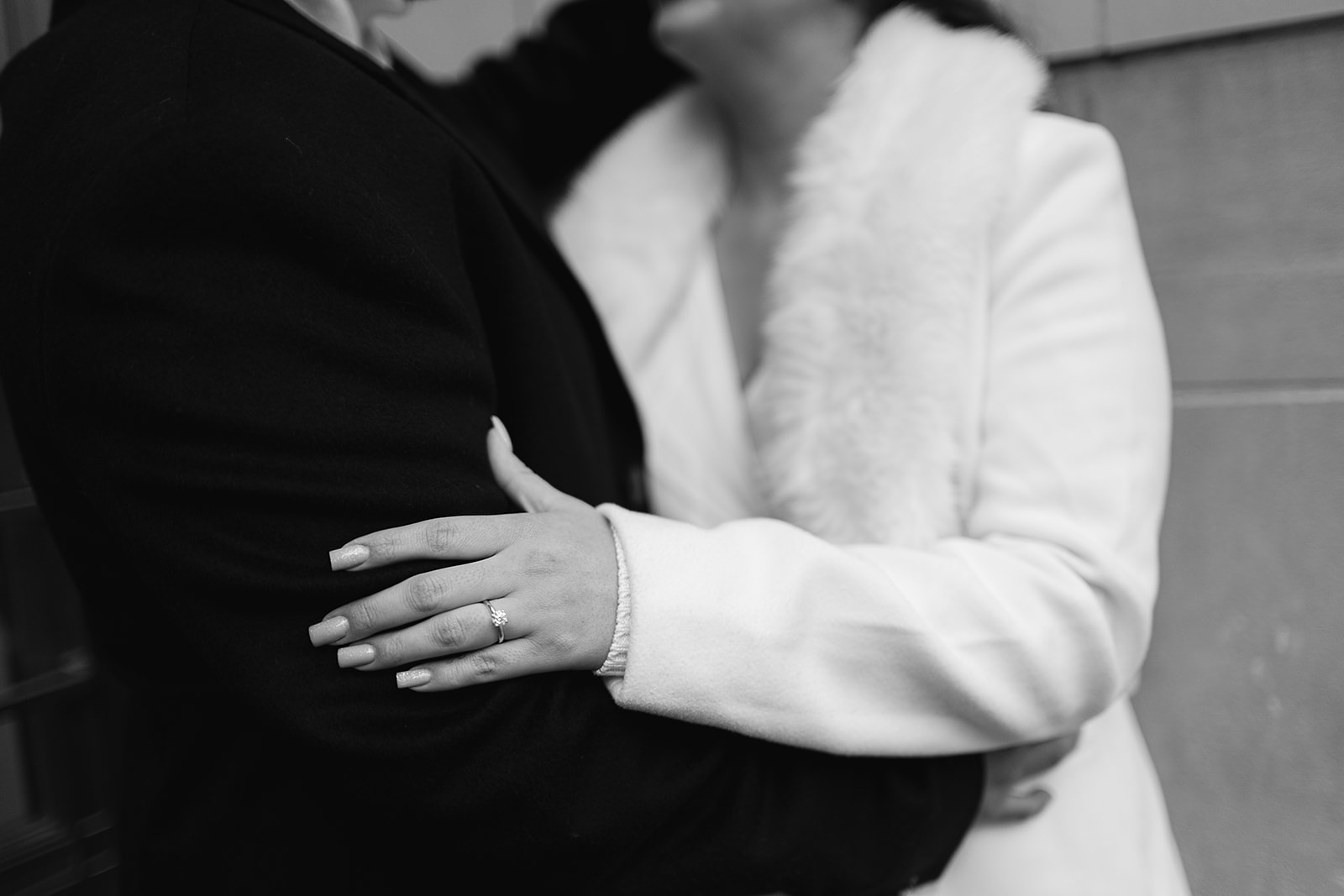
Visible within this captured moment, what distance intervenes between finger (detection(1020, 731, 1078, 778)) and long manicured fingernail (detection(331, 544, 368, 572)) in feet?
3.07

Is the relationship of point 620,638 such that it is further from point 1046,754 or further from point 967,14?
point 967,14

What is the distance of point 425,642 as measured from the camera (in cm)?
91

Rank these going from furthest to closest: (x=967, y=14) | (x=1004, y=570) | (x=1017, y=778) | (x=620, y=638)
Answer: (x=967, y=14) < (x=1017, y=778) < (x=1004, y=570) < (x=620, y=638)

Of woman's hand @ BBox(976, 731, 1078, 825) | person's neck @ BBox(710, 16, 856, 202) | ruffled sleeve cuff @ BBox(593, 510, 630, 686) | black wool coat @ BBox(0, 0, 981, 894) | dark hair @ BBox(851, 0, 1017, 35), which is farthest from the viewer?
person's neck @ BBox(710, 16, 856, 202)

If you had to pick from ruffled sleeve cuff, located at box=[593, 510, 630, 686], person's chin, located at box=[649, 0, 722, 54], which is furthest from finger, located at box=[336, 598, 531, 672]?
person's chin, located at box=[649, 0, 722, 54]

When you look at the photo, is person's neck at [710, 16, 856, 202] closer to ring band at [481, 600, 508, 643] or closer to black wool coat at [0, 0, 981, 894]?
black wool coat at [0, 0, 981, 894]

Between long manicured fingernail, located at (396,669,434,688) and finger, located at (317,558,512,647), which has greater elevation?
finger, located at (317,558,512,647)

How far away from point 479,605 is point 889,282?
0.76 metres

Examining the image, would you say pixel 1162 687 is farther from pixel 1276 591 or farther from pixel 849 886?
pixel 849 886

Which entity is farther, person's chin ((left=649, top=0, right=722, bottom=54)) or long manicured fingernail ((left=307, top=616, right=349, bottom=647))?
person's chin ((left=649, top=0, right=722, bottom=54))

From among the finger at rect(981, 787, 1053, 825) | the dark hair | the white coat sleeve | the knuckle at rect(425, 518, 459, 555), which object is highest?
the dark hair

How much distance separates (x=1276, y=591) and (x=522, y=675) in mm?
1786

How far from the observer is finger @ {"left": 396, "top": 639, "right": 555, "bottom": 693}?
3.05ft

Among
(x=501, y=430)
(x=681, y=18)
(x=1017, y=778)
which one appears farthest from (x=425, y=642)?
(x=681, y=18)
